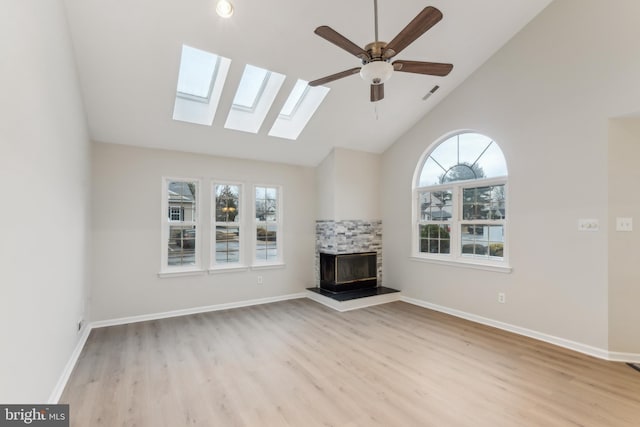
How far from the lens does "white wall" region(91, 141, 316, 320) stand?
4.16 m

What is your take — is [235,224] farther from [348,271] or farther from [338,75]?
[338,75]

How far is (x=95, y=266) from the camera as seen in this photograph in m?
4.10

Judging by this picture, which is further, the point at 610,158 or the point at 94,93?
the point at 94,93

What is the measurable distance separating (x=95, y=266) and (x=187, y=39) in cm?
319

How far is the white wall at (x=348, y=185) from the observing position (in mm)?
5426

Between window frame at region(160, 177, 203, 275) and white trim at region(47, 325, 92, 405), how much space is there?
1.21 meters

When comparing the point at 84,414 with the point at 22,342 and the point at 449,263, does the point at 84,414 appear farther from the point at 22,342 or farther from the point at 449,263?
the point at 449,263

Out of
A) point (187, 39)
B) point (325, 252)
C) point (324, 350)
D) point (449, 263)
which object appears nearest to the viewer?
point (187, 39)

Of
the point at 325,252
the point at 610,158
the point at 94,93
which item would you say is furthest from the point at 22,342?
the point at 610,158

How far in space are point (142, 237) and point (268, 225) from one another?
6.59 feet

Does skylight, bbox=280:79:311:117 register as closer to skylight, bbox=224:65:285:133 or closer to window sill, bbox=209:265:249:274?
skylight, bbox=224:65:285:133

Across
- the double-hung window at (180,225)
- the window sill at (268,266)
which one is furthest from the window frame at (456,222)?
the double-hung window at (180,225)

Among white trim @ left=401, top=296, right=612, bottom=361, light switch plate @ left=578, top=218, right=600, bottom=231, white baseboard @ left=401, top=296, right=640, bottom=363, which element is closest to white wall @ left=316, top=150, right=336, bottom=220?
white trim @ left=401, top=296, right=612, bottom=361

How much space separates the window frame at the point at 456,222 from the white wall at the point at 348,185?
2.81 feet
